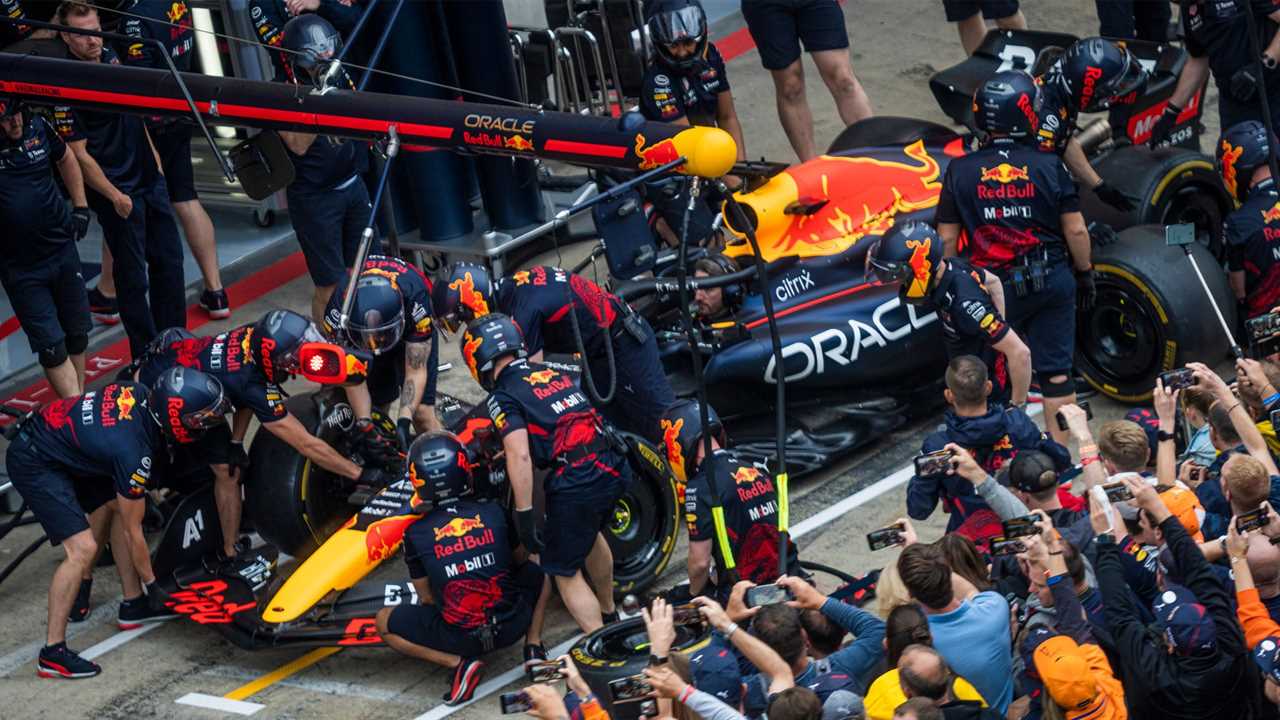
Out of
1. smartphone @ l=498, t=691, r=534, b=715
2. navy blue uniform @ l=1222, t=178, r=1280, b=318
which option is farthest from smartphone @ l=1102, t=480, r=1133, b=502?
navy blue uniform @ l=1222, t=178, r=1280, b=318

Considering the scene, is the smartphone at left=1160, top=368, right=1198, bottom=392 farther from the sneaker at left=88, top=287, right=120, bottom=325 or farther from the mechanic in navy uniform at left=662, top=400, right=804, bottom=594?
the sneaker at left=88, top=287, right=120, bottom=325

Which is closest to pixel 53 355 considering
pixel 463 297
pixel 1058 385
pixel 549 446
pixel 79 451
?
pixel 79 451

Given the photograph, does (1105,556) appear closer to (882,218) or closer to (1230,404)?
(1230,404)

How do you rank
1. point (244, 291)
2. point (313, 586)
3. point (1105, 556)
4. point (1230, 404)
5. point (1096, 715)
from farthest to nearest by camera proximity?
point (244, 291) < point (313, 586) < point (1230, 404) < point (1105, 556) < point (1096, 715)

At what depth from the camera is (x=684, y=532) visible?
10.1 metres

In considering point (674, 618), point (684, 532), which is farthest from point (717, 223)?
point (674, 618)

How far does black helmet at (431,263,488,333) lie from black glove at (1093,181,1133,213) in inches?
157

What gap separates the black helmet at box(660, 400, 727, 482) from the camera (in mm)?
8414

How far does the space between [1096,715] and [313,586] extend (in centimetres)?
427

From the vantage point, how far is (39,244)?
421 inches

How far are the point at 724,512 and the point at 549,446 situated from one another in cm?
97

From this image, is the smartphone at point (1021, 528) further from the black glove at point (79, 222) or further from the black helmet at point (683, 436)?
the black glove at point (79, 222)

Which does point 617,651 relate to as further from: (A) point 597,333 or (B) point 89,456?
(B) point 89,456

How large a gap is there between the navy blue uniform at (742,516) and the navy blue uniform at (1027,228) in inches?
91.2
